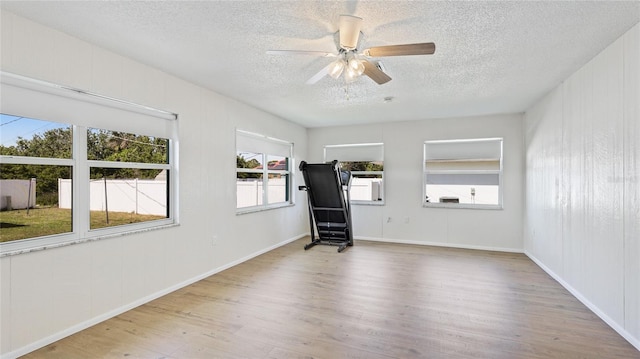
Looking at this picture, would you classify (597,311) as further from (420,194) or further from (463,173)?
(420,194)

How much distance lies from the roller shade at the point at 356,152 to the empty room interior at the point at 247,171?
1541 mm

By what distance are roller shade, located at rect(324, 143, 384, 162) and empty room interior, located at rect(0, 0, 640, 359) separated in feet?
5.05

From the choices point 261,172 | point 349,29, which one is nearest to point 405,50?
point 349,29

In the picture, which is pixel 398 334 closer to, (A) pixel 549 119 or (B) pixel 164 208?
(B) pixel 164 208

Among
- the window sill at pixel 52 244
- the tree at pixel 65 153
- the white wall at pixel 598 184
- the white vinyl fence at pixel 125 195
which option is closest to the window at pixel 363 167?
the white wall at pixel 598 184

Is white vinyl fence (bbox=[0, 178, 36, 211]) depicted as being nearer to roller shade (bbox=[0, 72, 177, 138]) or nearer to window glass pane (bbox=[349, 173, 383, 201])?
roller shade (bbox=[0, 72, 177, 138])

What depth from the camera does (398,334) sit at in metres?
2.38

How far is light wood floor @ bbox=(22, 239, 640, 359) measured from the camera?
2166 mm

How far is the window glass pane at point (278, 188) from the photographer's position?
17.6ft

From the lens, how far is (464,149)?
545cm

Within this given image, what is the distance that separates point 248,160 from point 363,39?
2979 millimetres

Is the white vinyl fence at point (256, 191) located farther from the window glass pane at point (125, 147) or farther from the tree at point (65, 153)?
the tree at point (65, 153)

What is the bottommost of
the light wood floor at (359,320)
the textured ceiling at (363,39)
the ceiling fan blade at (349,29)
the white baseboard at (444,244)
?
the light wood floor at (359,320)

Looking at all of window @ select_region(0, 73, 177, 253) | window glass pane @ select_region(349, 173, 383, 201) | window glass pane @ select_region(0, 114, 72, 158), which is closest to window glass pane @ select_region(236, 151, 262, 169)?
window @ select_region(0, 73, 177, 253)
